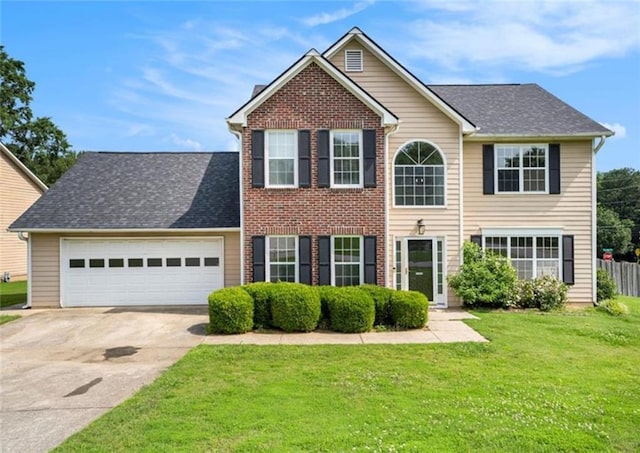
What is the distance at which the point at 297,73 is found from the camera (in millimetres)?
12000

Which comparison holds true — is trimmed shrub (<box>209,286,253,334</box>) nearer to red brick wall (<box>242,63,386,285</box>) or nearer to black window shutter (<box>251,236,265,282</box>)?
black window shutter (<box>251,236,265,282</box>)

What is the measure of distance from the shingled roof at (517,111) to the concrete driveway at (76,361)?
1113 cm

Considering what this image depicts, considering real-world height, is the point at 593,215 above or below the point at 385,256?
above

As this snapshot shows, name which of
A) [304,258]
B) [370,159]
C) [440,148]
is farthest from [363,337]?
[440,148]

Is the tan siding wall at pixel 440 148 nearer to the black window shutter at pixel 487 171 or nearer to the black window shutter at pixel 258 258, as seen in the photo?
the black window shutter at pixel 487 171

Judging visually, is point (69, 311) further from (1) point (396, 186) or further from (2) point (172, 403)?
(1) point (396, 186)

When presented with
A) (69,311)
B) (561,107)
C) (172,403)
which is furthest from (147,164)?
(561,107)

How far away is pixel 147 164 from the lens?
53.3 ft

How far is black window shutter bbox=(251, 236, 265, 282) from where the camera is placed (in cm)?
1200

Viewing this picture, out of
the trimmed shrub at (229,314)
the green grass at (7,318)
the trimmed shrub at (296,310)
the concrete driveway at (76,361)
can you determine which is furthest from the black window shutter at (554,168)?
the green grass at (7,318)

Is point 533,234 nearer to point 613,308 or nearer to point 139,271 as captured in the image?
point 613,308

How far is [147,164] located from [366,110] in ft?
30.0

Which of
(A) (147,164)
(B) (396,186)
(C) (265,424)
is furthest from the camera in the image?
(A) (147,164)

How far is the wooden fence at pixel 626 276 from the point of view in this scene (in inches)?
717
